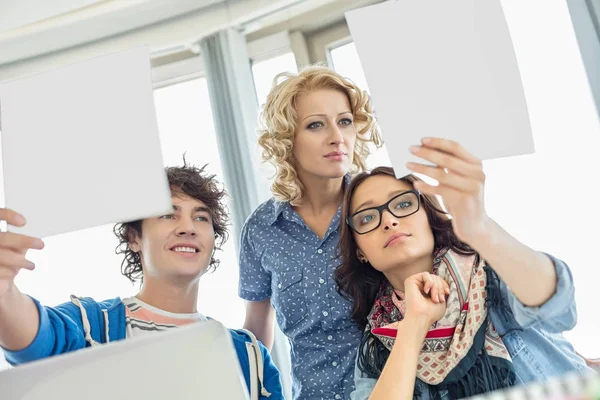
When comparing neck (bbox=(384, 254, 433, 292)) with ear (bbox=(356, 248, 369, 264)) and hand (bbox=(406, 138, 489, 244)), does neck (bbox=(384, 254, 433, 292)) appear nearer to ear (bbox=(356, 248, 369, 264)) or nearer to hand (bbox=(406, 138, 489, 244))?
ear (bbox=(356, 248, 369, 264))

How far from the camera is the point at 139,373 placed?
595 millimetres

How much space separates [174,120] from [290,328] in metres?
0.57

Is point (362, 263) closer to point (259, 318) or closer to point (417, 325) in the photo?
point (417, 325)

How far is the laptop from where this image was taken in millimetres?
589

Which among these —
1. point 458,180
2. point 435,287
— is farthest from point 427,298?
point 458,180

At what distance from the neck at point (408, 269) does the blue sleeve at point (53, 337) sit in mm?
514

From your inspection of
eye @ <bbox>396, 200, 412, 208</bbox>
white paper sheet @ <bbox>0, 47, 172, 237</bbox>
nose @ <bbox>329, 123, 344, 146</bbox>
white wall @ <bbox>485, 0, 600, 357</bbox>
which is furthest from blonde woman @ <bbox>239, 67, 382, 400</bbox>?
white paper sheet @ <bbox>0, 47, 172, 237</bbox>

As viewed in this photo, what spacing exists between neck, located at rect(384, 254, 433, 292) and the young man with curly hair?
10.7 inches

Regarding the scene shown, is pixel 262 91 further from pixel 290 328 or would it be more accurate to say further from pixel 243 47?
pixel 290 328

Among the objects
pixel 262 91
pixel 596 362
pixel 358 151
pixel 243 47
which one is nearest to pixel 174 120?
pixel 262 91

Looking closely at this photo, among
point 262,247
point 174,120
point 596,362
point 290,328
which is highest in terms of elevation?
point 174,120

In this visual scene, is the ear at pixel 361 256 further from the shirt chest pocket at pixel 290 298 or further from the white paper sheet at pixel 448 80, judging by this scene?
the white paper sheet at pixel 448 80

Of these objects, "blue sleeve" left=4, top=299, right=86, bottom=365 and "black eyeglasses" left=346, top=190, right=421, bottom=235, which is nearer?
"blue sleeve" left=4, top=299, right=86, bottom=365

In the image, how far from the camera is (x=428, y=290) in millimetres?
858
